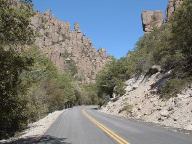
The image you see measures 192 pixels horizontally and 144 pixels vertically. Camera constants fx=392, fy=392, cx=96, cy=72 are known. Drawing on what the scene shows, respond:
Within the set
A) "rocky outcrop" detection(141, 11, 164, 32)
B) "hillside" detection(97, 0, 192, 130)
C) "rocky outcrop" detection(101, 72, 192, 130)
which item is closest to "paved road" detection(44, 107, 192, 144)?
"rocky outcrop" detection(101, 72, 192, 130)

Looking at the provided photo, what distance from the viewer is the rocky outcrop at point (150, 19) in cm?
11112

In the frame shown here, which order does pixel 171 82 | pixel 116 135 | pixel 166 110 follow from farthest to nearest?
pixel 171 82, pixel 166 110, pixel 116 135

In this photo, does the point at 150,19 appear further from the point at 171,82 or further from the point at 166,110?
the point at 166,110

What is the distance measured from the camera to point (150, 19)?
11219cm

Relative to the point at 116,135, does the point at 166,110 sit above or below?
above

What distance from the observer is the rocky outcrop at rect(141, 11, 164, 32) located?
111125 mm

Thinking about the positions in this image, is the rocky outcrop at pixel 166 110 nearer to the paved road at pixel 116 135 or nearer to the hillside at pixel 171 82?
the hillside at pixel 171 82

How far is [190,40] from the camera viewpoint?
3809 cm

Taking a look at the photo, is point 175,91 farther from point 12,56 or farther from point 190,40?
point 12,56

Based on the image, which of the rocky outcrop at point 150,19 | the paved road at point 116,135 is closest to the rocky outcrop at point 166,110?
the paved road at point 116,135

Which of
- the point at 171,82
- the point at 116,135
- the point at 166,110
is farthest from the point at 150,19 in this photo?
the point at 116,135

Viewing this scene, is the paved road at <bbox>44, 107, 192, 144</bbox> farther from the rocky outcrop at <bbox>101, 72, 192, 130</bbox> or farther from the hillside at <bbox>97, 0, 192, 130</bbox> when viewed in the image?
the hillside at <bbox>97, 0, 192, 130</bbox>

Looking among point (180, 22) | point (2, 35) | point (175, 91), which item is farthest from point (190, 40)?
point (2, 35)

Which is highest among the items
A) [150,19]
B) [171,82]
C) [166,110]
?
[150,19]
